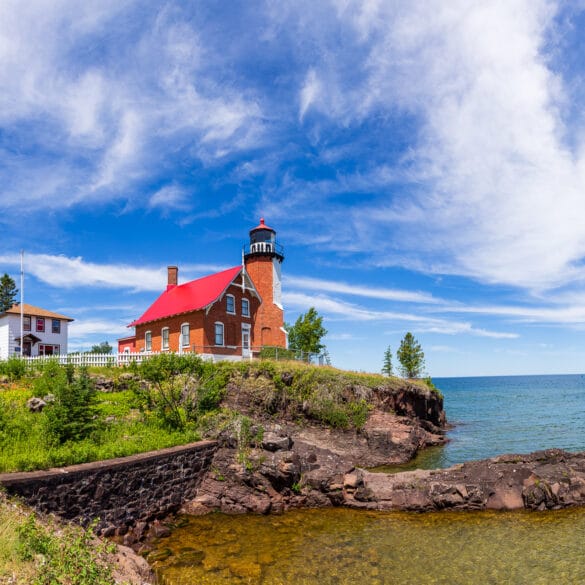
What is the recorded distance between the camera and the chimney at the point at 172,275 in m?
36.9

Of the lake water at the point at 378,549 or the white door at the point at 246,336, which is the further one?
the white door at the point at 246,336

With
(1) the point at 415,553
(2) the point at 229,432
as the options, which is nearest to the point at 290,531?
(1) the point at 415,553

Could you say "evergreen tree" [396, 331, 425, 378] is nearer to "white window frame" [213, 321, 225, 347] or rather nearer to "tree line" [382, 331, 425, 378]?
"tree line" [382, 331, 425, 378]

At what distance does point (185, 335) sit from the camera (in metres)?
30.2

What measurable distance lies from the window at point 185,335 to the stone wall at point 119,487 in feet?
50.3

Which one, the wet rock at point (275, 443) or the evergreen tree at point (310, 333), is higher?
the evergreen tree at point (310, 333)

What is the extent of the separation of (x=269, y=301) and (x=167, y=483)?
21235mm

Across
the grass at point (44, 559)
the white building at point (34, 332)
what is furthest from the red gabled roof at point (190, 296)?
the grass at point (44, 559)

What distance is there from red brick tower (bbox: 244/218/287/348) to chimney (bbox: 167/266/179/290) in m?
6.60

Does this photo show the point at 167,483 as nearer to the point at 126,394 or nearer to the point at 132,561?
the point at 132,561

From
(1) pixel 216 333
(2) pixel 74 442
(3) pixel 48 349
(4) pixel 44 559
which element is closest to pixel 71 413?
(2) pixel 74 442

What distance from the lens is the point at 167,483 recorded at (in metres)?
13.5

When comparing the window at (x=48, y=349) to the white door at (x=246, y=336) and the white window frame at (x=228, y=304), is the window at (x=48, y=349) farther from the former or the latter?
the white window frame at (x=228, y=304)

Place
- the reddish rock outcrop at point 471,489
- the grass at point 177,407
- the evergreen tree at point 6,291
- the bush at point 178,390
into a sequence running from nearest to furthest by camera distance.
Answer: the grass at point 177,407 < the reddish rock outcrop at point 471,489 < the bush at point 178,390 < the evergreen tree at point 6,291
